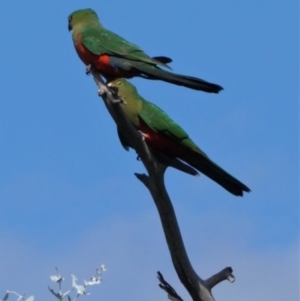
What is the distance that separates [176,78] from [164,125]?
1.28ft

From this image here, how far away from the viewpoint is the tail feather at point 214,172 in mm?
4328

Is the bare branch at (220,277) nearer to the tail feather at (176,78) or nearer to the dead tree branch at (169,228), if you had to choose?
the dead tree branch at (169,228)

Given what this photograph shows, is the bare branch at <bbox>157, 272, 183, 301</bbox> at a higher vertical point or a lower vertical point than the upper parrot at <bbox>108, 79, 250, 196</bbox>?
lower

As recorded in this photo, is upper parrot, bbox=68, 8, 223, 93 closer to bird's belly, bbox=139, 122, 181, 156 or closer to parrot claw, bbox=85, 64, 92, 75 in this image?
parrot claw, bbox=85, 64, 92, 75

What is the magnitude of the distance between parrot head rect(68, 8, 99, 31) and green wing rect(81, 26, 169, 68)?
1.03 ft

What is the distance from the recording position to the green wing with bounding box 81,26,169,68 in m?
4.43

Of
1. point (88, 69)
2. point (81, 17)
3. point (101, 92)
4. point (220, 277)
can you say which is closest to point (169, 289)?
point (220, 277)

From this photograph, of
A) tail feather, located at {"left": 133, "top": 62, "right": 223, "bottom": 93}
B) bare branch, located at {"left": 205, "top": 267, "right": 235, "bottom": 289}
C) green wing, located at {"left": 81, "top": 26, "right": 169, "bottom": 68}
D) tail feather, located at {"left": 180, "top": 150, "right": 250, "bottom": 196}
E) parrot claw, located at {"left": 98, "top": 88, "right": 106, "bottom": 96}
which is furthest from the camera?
green wing, located at {"left": 81, "top": 26, "right": 169, "bottom": 68}

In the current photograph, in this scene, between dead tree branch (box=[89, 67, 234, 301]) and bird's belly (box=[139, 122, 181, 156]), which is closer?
dead tree branch (box=[89, 67, 234, 301])

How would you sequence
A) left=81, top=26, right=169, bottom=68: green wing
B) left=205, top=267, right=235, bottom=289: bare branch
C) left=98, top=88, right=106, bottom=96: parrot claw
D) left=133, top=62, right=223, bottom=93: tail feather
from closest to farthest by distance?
left=98, top=88, right=106, bottom=96: parrot claw → left=133, top=62, right=223, bottom=93: tail feather → left=205, top=267, right=235, bottom=289: bare branch → left=81, top=26, right=169, bottom=68: green wing

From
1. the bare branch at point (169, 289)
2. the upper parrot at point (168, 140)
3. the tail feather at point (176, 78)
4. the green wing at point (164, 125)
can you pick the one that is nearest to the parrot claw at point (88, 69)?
the upper parrot at point (168, 140)

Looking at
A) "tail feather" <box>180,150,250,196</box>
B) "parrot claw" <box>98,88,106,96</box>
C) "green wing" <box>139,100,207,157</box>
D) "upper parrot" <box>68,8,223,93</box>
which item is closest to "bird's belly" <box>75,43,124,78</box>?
"upper parrot" <box>68,8,223,93</box>

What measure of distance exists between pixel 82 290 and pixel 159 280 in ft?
2.48

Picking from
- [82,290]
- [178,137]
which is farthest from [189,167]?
[82,290]
